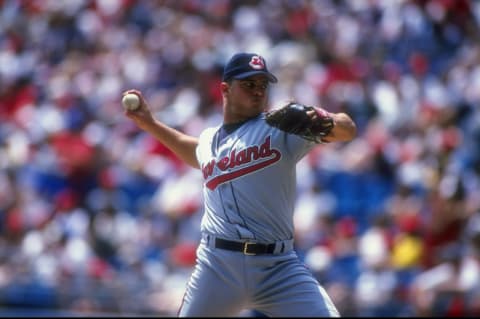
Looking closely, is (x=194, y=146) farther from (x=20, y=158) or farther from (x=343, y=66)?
(x=20, y=158)

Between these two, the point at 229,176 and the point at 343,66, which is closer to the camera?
the point at 229,176

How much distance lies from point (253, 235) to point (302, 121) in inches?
24.1

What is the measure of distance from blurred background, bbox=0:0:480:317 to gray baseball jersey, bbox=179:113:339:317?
298 cm

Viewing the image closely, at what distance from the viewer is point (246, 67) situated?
4.55 meters

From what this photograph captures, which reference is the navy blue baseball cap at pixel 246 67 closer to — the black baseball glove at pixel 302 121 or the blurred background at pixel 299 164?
the black baseball glove at pixel 302 121

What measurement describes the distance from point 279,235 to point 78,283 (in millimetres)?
4539

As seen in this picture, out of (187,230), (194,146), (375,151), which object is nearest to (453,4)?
(375,151)

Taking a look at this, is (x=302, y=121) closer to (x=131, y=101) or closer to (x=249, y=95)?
(x=249, y=95)

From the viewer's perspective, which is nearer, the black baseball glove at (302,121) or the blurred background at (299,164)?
the black baseball glove at (302,121)

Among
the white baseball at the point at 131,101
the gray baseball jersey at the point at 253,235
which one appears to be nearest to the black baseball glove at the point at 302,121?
the gray baseball jersey at the point at 253,235

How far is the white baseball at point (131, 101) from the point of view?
5004mm

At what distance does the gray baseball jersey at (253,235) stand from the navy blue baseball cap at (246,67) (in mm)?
A: 228

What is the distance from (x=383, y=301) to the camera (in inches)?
287

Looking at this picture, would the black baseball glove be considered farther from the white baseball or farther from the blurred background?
the blurred background
